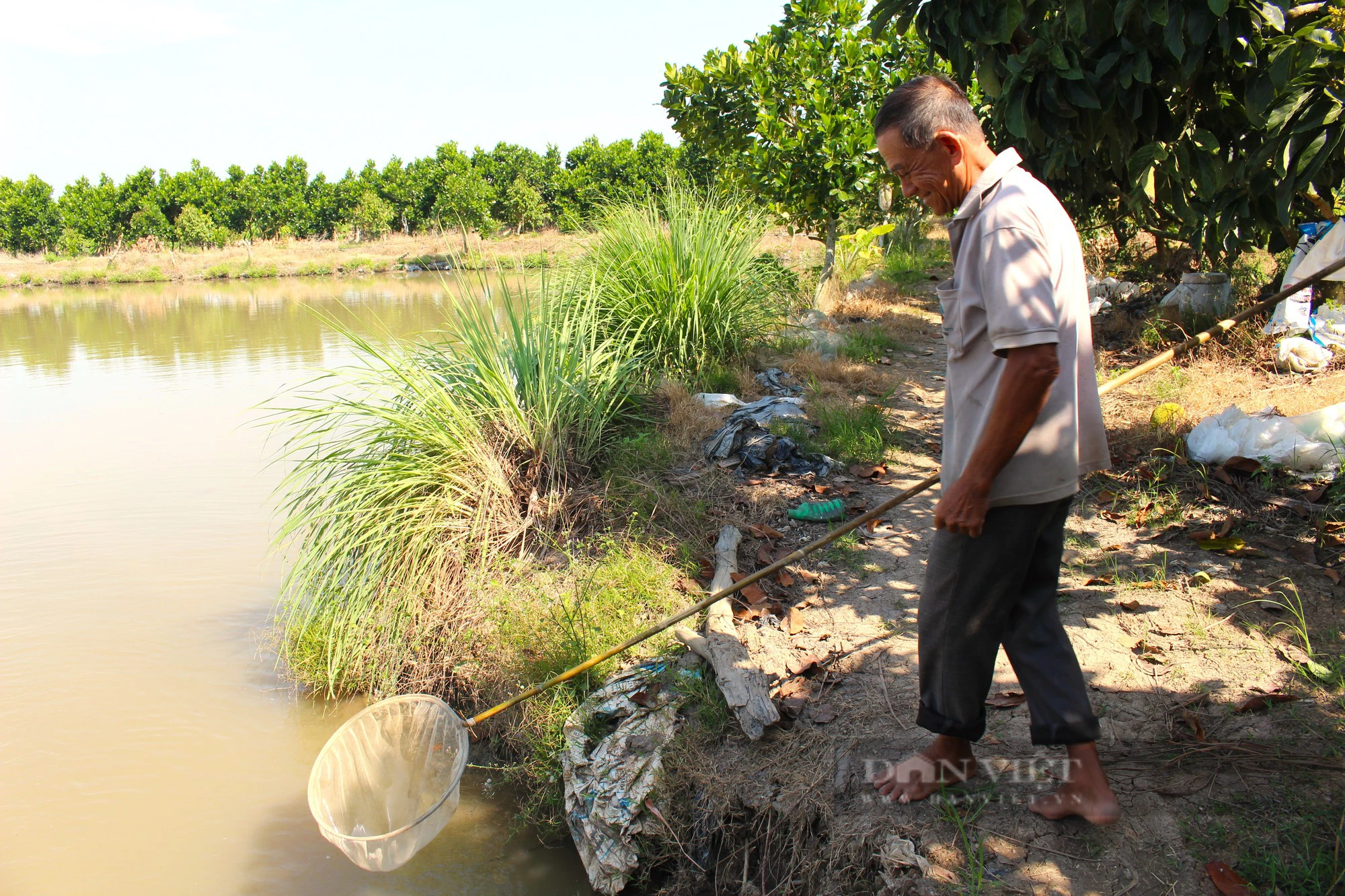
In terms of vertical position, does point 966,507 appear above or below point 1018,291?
below

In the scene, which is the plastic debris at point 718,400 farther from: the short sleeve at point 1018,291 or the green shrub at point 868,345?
the short sleeve at point 1018,291

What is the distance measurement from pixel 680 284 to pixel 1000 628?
16.0 ft

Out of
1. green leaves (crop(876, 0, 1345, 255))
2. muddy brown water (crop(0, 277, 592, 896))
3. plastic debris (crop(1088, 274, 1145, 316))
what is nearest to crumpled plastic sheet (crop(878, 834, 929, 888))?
muddy brown water (crop(0, 277, 592, 896))

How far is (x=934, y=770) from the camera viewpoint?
2234 mm

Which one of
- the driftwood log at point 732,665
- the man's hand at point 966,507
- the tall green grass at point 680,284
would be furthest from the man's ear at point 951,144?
the tall green grass at point 680,284

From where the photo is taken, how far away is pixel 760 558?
389cm

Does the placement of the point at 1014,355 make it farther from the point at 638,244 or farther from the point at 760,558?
the point at 638,244

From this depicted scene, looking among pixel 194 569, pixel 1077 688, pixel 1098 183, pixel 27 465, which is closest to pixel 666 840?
pixel 1077 688

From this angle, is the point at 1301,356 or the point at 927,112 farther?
the point at 1301,356

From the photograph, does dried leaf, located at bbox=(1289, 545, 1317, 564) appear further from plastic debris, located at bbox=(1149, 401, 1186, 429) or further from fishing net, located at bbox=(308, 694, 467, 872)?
fishing net, located at bbox=(308, 694, 467, 872)

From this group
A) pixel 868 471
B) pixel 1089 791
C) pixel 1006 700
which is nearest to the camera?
pixel 1089 791

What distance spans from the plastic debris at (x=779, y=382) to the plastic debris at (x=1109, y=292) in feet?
10.8

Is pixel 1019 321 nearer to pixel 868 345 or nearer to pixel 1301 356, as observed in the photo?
pixel 1301 356

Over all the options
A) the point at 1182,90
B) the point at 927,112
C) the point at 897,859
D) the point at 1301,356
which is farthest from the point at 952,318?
the point at 1301,356
